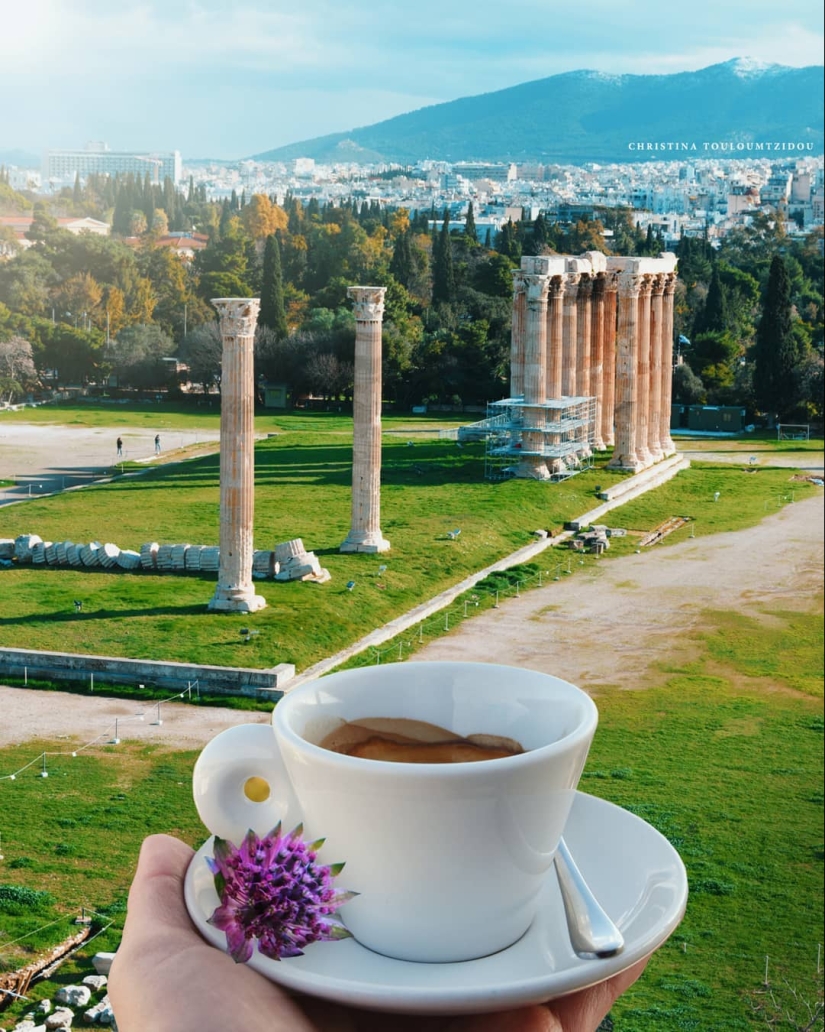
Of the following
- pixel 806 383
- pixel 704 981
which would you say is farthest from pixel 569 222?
pixel 806 383

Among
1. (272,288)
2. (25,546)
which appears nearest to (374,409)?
(272,288)

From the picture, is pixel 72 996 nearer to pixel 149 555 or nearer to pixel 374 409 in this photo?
pixel 149 555

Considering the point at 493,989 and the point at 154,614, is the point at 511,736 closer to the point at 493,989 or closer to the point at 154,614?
the point at 493,989

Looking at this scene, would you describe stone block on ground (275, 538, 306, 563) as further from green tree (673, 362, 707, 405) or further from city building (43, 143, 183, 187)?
green tree (673, 362, 707, 405)

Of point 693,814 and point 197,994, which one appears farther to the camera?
point 693,814

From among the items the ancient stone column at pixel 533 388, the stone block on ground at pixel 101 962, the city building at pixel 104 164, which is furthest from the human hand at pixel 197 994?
the ancient stone column at pixel 533 388

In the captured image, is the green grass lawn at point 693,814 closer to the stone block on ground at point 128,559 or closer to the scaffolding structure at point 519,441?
the stone block on ground at point 128,559

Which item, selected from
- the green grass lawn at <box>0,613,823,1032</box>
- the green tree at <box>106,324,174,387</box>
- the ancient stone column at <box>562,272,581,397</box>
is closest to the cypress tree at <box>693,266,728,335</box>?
the ancient stone column at <box>562,272,581,397</box>
